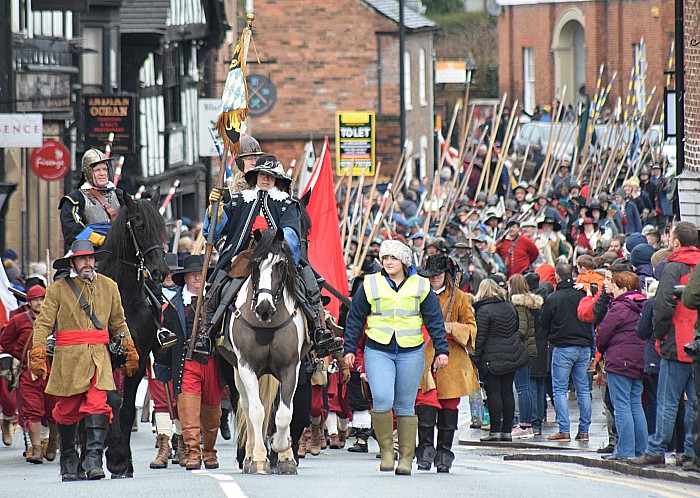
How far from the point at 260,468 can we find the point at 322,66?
4321 centimetres

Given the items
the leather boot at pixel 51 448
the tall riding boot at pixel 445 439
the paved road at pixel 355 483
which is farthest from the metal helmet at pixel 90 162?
the tall riding boot at pixel 445 439

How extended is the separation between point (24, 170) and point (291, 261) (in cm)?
1944

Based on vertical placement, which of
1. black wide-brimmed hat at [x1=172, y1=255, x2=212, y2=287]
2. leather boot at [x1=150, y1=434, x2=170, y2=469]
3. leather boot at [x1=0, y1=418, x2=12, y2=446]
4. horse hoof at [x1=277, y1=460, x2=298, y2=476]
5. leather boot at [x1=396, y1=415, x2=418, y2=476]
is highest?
black wide-brimmed hat at [x1=172, y1=255, x2=212, y2=287]

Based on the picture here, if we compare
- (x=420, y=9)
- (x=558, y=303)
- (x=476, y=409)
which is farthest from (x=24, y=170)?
(x=420, y=9)

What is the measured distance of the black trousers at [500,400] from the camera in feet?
58.6

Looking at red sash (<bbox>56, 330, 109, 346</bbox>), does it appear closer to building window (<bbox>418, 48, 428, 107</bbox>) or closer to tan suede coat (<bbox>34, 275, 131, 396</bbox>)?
tan suede coat (<bbox>34, 275, 131, 396</bbox>)

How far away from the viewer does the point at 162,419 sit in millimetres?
15523

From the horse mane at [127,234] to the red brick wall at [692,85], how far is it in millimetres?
11556

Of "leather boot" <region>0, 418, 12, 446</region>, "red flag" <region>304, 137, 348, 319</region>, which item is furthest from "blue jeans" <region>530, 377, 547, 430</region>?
"leather boot" <region>0, 418, 12, 446</region>

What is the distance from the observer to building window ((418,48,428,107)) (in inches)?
2388

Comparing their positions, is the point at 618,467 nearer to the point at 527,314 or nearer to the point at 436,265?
the point at 436,265

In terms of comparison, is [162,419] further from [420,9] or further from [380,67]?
[420,9]

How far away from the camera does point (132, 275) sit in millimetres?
13648

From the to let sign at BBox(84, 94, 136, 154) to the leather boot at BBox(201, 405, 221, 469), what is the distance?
63.3 feet
